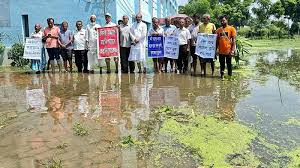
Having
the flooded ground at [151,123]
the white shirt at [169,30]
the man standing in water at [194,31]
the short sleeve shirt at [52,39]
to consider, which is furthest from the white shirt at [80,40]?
the man standing in water at [194,31]

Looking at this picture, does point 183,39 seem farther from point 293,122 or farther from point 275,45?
point 275,45

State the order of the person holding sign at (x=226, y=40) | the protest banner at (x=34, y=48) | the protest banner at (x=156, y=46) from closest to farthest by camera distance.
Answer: the person holding sign at (x=226, y=40) → the protest banner at (x=156, y=46) → the protest banner at (x=34, y=48)

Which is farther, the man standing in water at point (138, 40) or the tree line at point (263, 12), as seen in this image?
the tree line at point (263, 12)

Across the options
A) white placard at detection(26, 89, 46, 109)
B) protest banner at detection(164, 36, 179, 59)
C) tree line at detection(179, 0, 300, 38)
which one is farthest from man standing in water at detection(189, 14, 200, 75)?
tree line at detection(179, 0, 300, 38)

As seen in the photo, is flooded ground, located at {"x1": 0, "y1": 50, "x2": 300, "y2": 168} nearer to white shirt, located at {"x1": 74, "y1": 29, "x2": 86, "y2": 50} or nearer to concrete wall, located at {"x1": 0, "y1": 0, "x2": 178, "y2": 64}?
white shirt, located at {"x1": 74, "y1": 29, "x2": 86, "y2": 50}

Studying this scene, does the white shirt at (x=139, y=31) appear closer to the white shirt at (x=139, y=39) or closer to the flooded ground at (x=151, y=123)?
the white shirt at (x=139, y=39)

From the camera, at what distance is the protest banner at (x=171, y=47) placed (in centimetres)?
1185

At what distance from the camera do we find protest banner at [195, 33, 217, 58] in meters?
11.2

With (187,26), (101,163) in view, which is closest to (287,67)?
(187,26)

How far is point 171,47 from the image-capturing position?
1194cm

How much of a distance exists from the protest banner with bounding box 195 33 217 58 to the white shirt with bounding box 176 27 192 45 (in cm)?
45

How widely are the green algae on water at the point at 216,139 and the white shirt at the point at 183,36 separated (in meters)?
5.17

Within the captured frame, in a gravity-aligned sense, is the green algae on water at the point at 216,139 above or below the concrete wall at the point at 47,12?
below

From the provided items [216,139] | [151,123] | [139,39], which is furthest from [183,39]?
[216,139]
